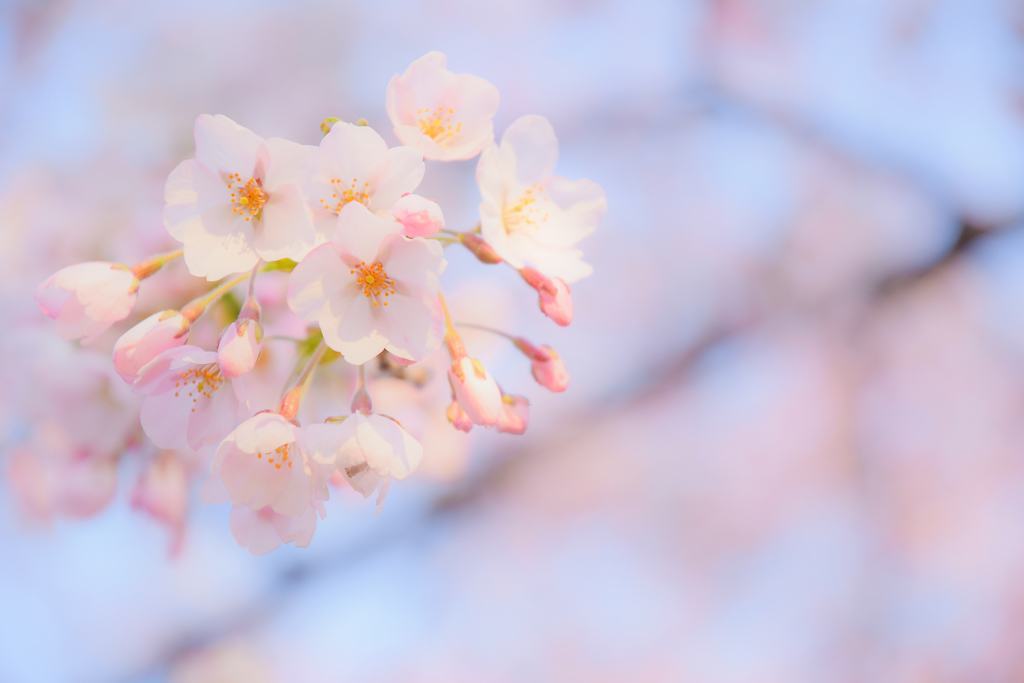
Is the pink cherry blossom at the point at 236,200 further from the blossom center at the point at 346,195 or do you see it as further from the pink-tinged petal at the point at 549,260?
the pink-tinged petal at the point at 549,260

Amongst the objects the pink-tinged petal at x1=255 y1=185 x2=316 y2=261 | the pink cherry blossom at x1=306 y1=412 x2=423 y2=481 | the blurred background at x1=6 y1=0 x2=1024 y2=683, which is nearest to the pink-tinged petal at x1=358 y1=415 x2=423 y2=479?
the pink cherry blossom at x1=306 y1=412 x2=423 y2=481

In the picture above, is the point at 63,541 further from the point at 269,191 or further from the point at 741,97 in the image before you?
the point at 741,97

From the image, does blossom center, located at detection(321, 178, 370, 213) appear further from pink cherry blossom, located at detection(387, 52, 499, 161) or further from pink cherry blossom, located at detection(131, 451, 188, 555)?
pink cherry blossom, located at detection(131, 451, 188, 555)

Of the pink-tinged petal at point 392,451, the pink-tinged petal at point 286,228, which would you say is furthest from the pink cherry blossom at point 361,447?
the pink-tinged petal at point 286,228

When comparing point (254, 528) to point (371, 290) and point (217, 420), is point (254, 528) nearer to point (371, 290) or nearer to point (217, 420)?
point (217, 420)

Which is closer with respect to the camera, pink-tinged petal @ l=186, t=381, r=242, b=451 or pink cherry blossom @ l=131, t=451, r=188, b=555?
pink-tinged petal @ l=186, t=381, r=242, b=451

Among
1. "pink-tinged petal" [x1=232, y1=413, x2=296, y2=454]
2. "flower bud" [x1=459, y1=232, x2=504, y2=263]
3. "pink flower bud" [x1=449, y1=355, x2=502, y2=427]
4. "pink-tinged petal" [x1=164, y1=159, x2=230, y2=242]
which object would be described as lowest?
"pink-tinged petal" [x1=232, y1=413, x2=296, y2=454]

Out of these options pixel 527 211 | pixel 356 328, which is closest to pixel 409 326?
pixel 356 328
